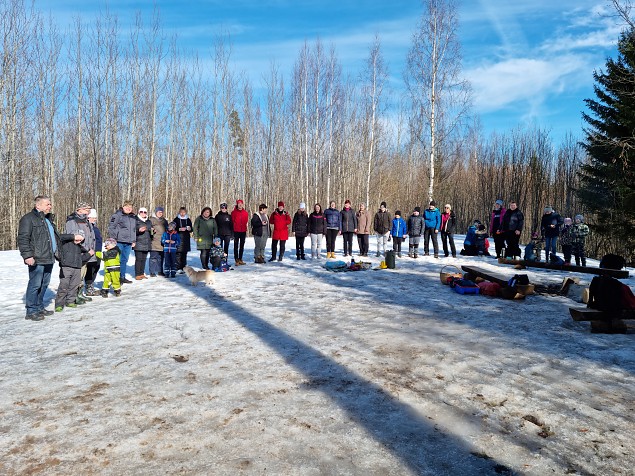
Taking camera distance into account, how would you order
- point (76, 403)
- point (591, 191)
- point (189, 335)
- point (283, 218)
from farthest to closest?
1. point (591, 191)
2. point (283, 218)
3. point (189, 335)
4. point (76, 403)

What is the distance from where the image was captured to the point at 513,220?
1183cm

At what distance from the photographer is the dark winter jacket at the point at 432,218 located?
12.7 metres

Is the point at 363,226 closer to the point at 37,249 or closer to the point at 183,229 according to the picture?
the point at 183,229

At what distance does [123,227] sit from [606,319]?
902cm

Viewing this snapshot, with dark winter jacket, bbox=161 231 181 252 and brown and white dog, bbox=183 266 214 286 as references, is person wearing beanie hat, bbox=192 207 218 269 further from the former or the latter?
brown and white dog, bbox=183 266 214 286

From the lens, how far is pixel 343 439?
9.01ft

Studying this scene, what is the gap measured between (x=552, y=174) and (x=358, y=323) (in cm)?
2376

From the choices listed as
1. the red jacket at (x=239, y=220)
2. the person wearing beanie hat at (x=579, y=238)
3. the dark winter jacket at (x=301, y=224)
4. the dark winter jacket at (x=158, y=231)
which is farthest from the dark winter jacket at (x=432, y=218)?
the dark winter jacket at (x=158, y=231)

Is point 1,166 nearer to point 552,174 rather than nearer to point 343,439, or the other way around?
point 343,439

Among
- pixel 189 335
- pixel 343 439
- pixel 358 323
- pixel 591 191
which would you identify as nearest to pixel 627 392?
pixel 343 439

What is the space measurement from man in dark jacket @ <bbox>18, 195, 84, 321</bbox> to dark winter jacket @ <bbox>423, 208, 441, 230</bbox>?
33.4ft

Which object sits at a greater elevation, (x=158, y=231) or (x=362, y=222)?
(x=362, y=222)

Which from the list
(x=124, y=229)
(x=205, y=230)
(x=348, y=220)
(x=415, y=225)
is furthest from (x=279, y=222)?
(x=124, y=229)

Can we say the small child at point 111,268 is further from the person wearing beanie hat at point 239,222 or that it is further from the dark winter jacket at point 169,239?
the person wearing beanie hat at point 239,222
